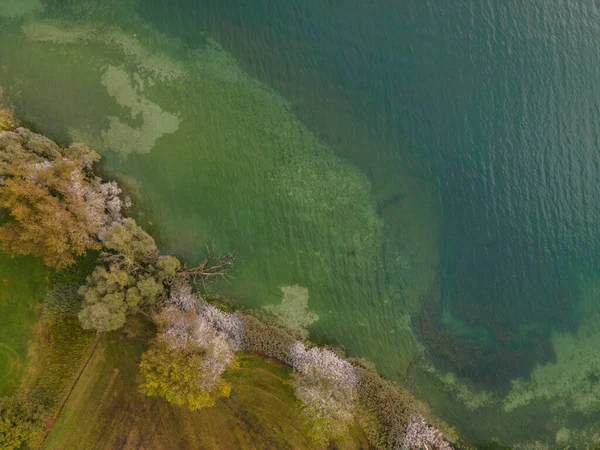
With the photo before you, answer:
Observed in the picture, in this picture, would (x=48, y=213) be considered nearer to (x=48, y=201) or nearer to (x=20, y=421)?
Result: (x=48, y=201)

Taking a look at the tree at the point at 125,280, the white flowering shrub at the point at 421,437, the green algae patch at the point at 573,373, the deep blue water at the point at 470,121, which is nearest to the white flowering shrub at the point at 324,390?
the white flowering shrub at the point at 421,437

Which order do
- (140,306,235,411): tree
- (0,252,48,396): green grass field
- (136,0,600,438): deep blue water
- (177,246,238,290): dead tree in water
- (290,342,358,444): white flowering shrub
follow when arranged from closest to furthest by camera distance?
(140,306,235,411): tree < (290,342,358,444): white flowering shrub < (0,252,48,396): green grass field < (177,246,238,290): dead tree in water < (136,0,600,438): deep blue water

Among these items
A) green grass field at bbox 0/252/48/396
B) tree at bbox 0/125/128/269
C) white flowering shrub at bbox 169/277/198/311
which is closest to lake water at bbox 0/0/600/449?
white flowering shrub at bbox 169/277/198/311

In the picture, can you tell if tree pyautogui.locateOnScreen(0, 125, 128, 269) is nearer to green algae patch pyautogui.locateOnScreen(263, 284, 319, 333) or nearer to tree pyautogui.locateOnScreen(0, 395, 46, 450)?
tree pyautogui.locateOnScreen(0, 395, 46, 450)

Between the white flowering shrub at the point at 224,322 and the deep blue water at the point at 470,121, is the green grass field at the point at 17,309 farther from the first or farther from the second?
the deep blue water at the point at 470,121

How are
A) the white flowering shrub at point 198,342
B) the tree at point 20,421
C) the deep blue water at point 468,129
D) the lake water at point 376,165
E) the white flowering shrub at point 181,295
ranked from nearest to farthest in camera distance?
1. the tree at point 20,421
2. the white flowering shrub at point 198,342
3. the white flowering shrub at point 181,295
4. the lake water at point 376,165
5. the deep blue water at point 468,129

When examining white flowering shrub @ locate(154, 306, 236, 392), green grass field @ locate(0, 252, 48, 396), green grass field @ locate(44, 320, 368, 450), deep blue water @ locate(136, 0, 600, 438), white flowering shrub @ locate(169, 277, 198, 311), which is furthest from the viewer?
deep blue water @ locate(136, 0, 600, 438)

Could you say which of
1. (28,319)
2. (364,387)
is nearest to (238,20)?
(28,319)
